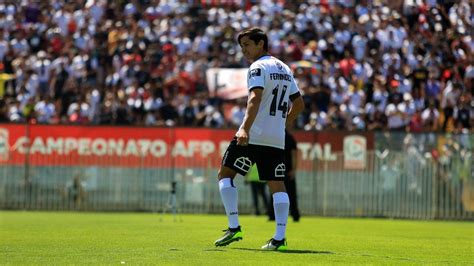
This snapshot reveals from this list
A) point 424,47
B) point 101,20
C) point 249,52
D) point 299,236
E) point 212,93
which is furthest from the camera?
point 101,20

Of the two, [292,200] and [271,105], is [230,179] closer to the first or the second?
[271,105]

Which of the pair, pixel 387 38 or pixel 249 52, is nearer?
pixel 249 52

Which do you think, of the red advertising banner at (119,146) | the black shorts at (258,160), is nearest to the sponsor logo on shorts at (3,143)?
the red advertising banner at (119,146)

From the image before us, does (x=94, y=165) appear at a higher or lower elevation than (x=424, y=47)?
lower

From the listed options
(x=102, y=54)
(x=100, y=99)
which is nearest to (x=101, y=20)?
(x=102, y=54)

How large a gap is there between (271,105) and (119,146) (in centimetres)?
1694

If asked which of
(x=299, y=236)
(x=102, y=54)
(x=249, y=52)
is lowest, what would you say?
(x=299, y=236)

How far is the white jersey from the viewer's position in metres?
12.2

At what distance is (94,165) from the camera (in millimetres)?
28922

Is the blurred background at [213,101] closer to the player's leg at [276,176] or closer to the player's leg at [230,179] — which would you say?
the player's leg at [230,179]

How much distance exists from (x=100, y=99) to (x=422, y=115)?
8604 mm

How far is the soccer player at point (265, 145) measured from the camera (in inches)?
484

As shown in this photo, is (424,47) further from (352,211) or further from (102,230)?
(102,230)

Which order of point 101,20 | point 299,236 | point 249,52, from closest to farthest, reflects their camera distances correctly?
1. point 249,52
2. point 299,236
3. point 101,20
